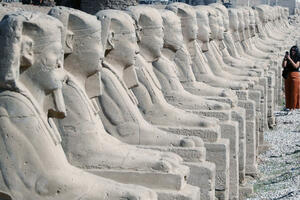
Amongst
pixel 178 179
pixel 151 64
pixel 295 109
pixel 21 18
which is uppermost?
pixel 21 18

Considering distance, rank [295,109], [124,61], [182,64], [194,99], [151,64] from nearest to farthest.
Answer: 1. [124,61]
2. [151,64]
3. [194,99]
4. [182,64]
5. [295,109]

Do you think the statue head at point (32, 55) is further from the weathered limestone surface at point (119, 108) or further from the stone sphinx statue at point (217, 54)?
the stone sphinx statue at point (217, 54)

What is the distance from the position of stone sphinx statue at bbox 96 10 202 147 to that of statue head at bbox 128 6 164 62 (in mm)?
732

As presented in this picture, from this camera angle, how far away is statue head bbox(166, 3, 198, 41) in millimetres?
10286

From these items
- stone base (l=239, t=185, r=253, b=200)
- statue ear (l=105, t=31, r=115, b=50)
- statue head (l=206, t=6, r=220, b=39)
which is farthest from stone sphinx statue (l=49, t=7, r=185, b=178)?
statue head (l=206, t=6, r=220, b=39)

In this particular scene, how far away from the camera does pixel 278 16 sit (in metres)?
31.1

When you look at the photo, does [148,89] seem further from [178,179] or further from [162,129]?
[178,179]

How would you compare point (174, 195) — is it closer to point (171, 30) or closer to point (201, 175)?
point (201, 175)

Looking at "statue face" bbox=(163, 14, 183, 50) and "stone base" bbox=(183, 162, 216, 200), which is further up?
"statue face" bbox=(163, 14, 183, 50)

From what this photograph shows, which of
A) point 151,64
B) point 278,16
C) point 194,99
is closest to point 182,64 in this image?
point 194,99

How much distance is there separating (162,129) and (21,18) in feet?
10.5

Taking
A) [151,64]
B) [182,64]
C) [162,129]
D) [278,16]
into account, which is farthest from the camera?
[278,16]

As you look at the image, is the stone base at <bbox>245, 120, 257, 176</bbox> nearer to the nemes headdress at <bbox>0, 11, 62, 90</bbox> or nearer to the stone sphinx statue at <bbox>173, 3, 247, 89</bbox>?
the stone sphinx statue at <bbox>173, 3, 247, 89</bbox>

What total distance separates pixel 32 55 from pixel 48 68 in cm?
14
